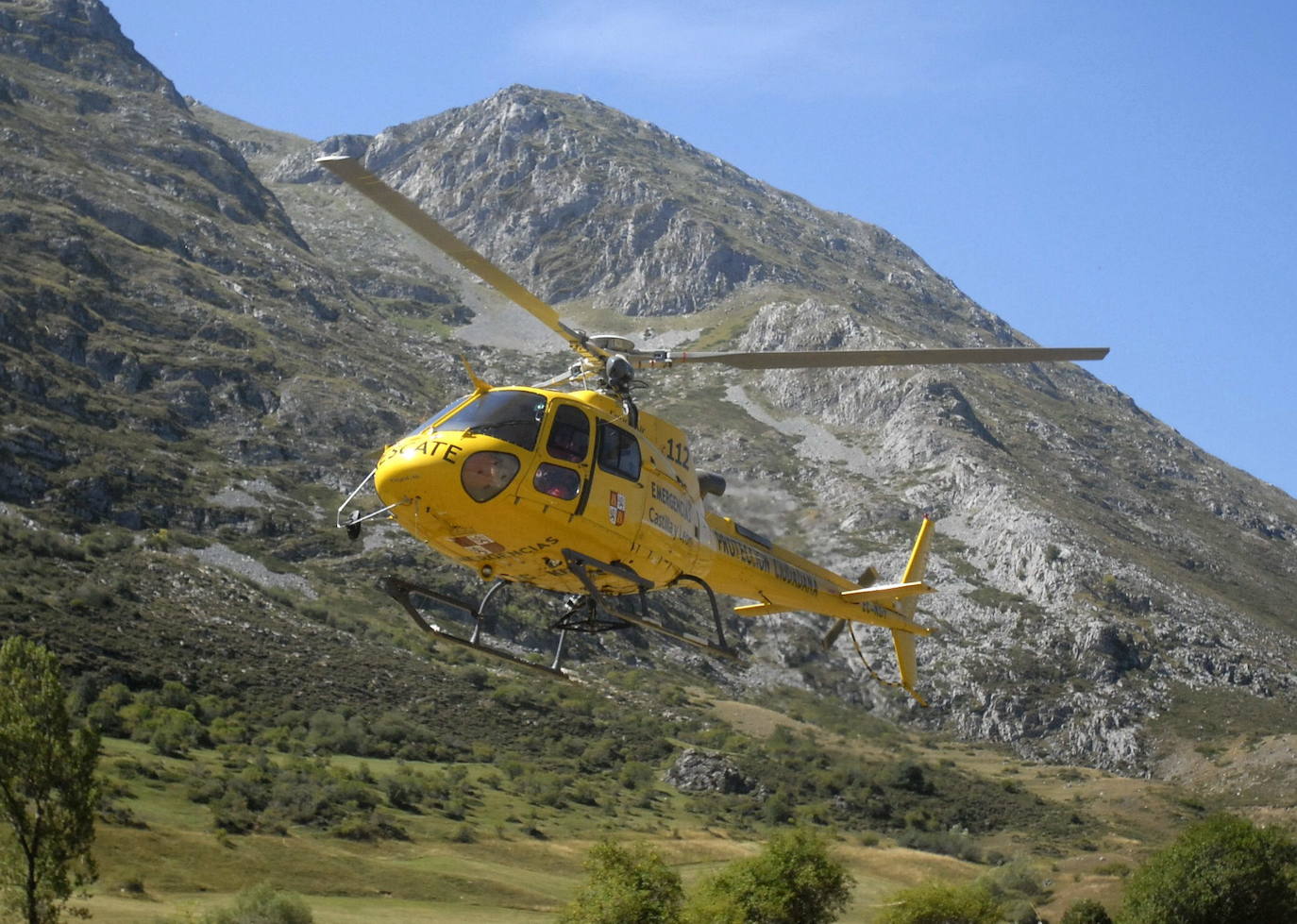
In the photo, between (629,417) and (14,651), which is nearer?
(629,417)

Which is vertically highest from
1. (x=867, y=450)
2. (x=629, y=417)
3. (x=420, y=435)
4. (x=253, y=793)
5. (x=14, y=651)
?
(x=867, y=450)

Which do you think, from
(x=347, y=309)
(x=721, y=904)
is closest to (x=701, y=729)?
(x=721, y=904)

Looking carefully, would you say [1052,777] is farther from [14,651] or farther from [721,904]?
[14,651]

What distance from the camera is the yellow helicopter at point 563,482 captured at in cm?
1828

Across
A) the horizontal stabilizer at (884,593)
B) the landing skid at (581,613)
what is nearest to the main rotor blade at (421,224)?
the landing skid at (581,613)

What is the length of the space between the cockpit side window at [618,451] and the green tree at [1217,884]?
117 ft

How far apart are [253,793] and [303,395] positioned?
76.5m

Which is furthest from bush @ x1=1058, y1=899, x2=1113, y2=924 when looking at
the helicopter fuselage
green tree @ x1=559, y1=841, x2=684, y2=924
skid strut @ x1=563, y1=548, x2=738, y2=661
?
skid strut @ x1=563, y1=548, x2=738, y2=661

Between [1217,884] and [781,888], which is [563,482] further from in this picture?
[1217,884]

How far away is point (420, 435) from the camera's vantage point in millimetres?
18719

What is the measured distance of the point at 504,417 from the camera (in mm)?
18812

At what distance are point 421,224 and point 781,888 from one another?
3514 centimetres

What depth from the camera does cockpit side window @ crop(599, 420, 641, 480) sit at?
19766 millimetres

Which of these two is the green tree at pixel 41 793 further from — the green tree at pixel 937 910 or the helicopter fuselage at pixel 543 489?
the green tree at pixel 937 910
